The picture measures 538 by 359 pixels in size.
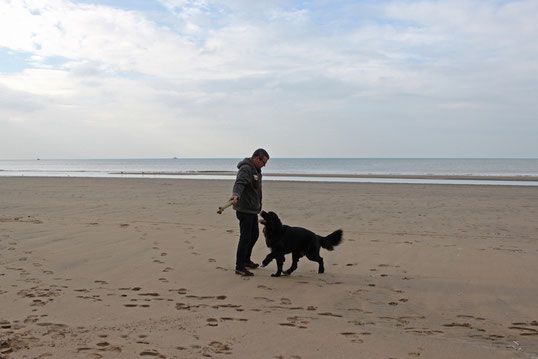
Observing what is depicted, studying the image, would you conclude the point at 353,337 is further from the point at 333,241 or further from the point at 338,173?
the point at 338,173

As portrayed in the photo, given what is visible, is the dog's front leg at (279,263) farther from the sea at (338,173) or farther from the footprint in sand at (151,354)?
the sea at (338,173)

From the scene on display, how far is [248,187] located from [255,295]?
1581mm

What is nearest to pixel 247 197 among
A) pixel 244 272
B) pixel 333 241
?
pixel 244 272

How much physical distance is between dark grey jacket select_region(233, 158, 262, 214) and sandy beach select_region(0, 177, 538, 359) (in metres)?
0.96

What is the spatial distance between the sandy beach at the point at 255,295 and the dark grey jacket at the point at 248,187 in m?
0.96

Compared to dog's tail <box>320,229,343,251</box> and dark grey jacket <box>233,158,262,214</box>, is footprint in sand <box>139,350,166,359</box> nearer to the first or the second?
dark grey jacket <box>233,158,262,214</box>

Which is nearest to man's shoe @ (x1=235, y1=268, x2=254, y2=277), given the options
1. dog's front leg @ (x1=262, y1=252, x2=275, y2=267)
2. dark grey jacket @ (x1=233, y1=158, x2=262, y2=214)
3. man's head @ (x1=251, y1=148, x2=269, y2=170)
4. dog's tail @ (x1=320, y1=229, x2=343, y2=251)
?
dog's front leg @ (x1=262, y1=252, x2=275, y2=267)

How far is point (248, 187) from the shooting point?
625 centimetres

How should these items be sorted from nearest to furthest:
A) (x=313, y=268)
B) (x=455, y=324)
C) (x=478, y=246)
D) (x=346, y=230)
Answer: (x=455, y=324)
(x=313, y=268)
(x=478, y=246)
(x=346, y=230)

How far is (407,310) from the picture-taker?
15.9 feet

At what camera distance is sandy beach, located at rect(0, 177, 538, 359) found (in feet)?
12.2

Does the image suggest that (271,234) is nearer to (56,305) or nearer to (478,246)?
(56,305)

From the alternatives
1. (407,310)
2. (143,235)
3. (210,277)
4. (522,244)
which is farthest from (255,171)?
(522,244)

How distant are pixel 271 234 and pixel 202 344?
271cm
